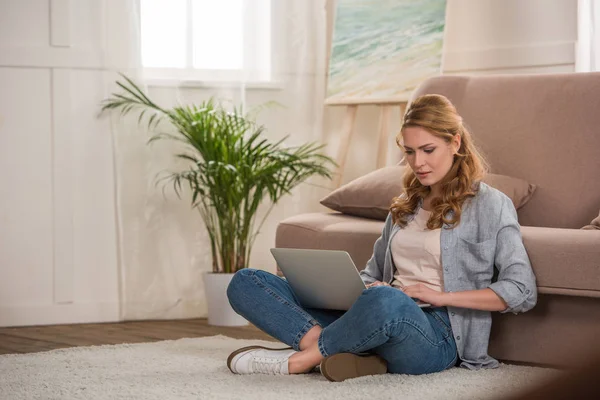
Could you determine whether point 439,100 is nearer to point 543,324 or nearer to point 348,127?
point 543,324

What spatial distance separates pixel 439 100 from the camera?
84.7 inches

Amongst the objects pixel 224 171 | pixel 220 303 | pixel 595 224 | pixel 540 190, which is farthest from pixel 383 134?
pixel 595 224

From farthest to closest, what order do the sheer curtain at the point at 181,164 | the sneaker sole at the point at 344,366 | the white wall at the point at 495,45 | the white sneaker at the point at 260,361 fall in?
the sheer curtain at the point at 181,164, the white wall at the point at 495,45, the white sneaker at the point at 260,361, the sneaker sole at the point at 344,366

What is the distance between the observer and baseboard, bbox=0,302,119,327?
3660 mm

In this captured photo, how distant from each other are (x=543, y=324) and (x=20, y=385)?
53.2 inches

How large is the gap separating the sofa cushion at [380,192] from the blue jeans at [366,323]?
22.8 inches

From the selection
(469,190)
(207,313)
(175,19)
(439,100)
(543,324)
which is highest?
(175,19)

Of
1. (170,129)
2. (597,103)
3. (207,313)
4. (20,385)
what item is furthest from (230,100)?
(20,385)

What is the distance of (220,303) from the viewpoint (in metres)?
3.60

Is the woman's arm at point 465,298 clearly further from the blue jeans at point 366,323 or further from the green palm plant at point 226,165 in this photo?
the green palm plant at point 226,165

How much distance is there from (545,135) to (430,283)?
2.85 ft

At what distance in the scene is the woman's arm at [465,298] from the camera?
2.01 m

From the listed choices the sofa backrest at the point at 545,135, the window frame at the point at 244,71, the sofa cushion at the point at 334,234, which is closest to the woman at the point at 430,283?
the sofa cushion at the point at 334,234

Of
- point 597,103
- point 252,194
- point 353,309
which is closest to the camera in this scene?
point 353,309
